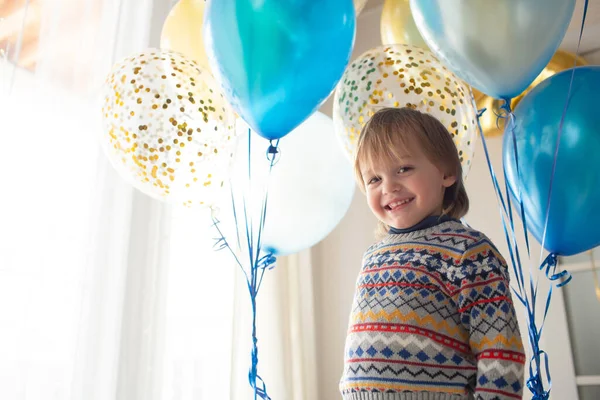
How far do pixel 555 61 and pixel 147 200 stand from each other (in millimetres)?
1241

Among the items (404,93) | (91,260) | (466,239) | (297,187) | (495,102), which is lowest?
(466,239)

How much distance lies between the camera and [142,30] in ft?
5.67

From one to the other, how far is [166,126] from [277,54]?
34 cm

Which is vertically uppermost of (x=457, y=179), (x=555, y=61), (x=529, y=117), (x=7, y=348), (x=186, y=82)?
(x=555, y=61)

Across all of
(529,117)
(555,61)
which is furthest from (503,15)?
(555,61)

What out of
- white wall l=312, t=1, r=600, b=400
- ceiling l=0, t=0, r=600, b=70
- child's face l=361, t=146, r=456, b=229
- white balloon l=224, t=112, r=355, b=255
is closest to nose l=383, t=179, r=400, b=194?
child's face l=361, t=146, r=456, b=229

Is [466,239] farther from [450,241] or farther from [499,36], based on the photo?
[499,36]

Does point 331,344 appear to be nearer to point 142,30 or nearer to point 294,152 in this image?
point 294,152

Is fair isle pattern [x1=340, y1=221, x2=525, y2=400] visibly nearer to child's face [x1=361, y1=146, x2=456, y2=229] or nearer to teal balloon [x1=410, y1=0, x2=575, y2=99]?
child's face [x1=361, y1=146, x2=456, y2=229]

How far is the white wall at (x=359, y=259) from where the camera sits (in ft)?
6.24

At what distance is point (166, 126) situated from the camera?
114cm

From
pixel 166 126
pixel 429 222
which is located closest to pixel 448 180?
pixel 429 222

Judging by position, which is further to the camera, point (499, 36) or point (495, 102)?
point (495, 102)

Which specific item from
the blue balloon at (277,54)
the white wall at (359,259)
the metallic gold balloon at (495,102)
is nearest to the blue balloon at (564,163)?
the blue balloon at (277,54)
